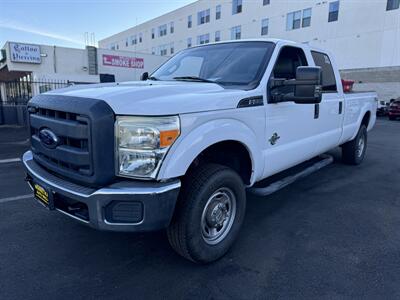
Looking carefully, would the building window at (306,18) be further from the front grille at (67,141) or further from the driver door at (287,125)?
the front grille at (67,141)

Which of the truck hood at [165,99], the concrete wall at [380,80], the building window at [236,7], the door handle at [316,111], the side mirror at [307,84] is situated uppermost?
the building window at [236,7]

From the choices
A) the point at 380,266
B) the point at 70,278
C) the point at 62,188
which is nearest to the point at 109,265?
the point at 70,278

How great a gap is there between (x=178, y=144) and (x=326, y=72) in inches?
137

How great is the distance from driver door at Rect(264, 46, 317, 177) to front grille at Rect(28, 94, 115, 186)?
1668 millimetres

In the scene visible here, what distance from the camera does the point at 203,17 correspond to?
38.9 metres

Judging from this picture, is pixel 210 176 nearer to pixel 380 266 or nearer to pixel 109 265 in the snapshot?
pixel 109 265

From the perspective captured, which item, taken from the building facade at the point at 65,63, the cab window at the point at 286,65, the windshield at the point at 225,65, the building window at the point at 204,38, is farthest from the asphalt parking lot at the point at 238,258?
the building window at the point at 204,38

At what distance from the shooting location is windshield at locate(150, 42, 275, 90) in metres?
3.13

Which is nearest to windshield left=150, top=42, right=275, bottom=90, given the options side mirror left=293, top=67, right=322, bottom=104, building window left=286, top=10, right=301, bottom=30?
side mirror left=293, top=67, right=322, bottom=104

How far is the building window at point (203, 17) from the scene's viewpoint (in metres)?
38.2

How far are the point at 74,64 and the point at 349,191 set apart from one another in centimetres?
2195

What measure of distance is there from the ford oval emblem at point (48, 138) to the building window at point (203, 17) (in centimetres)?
3918

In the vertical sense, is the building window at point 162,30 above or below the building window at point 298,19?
above

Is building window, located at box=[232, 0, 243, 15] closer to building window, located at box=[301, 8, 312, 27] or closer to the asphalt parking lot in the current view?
building window, located at box=[301, 8, 312, 27]
